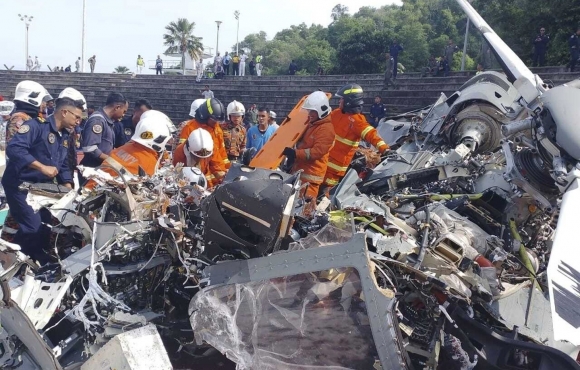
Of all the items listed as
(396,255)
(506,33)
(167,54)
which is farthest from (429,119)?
(167,54)

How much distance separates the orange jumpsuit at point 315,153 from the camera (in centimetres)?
567

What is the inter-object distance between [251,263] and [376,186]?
3116 millimetres

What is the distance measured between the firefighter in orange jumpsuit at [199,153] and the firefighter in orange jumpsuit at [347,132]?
142cm

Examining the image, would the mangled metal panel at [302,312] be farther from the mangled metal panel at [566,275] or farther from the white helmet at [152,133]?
the white helmet at [152,133]

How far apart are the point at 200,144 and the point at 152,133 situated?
0.53 m

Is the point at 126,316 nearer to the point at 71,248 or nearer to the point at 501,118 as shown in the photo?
the point at 71,248

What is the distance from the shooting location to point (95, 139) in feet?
18.0

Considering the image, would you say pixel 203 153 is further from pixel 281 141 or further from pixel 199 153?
pixel 281 141

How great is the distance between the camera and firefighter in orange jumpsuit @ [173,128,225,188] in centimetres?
512

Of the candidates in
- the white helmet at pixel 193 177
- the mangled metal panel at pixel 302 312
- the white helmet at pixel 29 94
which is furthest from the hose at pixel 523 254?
the white helmet at pixel 29 94

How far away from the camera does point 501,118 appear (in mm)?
6359

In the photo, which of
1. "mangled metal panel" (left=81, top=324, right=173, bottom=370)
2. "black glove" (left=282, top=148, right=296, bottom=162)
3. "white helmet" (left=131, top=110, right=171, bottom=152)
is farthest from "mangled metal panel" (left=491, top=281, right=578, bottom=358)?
"white helmet" (left=131, top=110, right=171, bottom=152)

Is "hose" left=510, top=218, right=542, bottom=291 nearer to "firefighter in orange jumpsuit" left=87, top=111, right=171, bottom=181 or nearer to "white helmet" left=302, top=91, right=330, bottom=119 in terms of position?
"white helmet" left=302, top=91, right=330, bottom=119

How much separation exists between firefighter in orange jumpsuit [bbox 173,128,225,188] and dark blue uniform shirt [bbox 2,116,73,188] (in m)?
1.16
